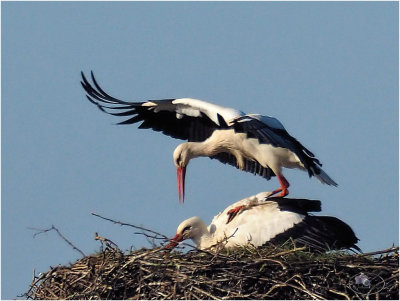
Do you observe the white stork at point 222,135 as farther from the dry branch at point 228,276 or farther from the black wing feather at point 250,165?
the dry branch at point 228,276

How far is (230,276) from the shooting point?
9.67 metres

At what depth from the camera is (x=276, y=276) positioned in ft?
31.8

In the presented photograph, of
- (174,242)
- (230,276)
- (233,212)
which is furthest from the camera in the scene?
(233,212)

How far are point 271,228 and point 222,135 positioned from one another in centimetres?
169

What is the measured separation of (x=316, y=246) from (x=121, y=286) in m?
1.65

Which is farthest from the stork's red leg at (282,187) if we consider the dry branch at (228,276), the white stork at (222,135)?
the dry branch at (228,276)

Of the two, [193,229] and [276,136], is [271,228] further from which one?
[276,136]

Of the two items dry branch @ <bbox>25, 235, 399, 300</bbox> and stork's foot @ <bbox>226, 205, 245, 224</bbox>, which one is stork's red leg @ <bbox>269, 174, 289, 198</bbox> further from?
dry branch @ <bbox>25, 235, 399, 300</bbox>

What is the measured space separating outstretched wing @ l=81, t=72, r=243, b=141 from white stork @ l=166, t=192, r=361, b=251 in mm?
1069

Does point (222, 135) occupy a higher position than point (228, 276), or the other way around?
point (222, 135)

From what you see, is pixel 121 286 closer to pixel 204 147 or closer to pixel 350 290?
pixel 350 290

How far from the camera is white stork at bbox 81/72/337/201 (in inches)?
460

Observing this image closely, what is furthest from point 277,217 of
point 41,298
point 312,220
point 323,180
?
point 41,298

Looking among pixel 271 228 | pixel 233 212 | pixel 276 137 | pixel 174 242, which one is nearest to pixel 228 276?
pixel 174 242
